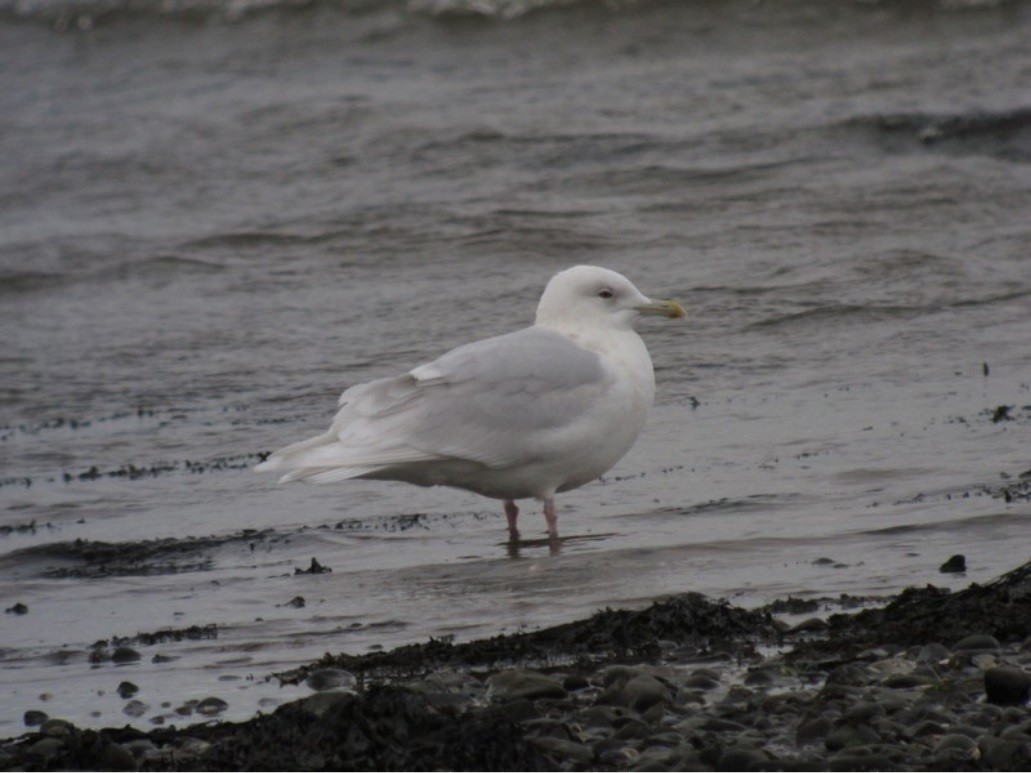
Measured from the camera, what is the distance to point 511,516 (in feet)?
22.7

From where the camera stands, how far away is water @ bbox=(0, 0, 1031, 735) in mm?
5980

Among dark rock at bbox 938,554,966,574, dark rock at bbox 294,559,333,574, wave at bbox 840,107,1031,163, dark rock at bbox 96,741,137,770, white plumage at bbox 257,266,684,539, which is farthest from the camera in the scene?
wave at bbox 840,107,1031,163

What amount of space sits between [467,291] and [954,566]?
6.49 m

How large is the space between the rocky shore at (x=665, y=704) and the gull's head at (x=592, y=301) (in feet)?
7.48

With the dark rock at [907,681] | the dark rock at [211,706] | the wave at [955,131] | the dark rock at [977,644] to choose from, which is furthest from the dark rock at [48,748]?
the wave at [955,131]

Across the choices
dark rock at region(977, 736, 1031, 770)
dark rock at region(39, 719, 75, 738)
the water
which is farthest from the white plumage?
dark rock at region(977, 736, 1031, 770)

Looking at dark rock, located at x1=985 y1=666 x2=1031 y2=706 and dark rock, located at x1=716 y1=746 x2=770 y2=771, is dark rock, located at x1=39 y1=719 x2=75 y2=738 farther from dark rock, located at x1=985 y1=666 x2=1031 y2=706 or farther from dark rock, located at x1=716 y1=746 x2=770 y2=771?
dark rock, located at x1=985 y1=666 x2=1031 y2=706

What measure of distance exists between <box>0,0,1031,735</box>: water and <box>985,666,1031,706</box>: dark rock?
3.93ft

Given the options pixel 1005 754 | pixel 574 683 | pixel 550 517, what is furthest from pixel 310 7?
pixel 1005 754

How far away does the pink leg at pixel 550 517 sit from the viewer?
22.0 feet

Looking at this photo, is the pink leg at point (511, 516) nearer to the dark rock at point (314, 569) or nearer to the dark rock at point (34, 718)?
the dark rock at point (314, 569)

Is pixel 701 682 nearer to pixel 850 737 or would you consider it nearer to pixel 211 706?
pixel 850 737

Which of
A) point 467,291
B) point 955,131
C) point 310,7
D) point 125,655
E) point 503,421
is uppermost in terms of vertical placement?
point 310,7

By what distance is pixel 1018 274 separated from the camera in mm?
10641
